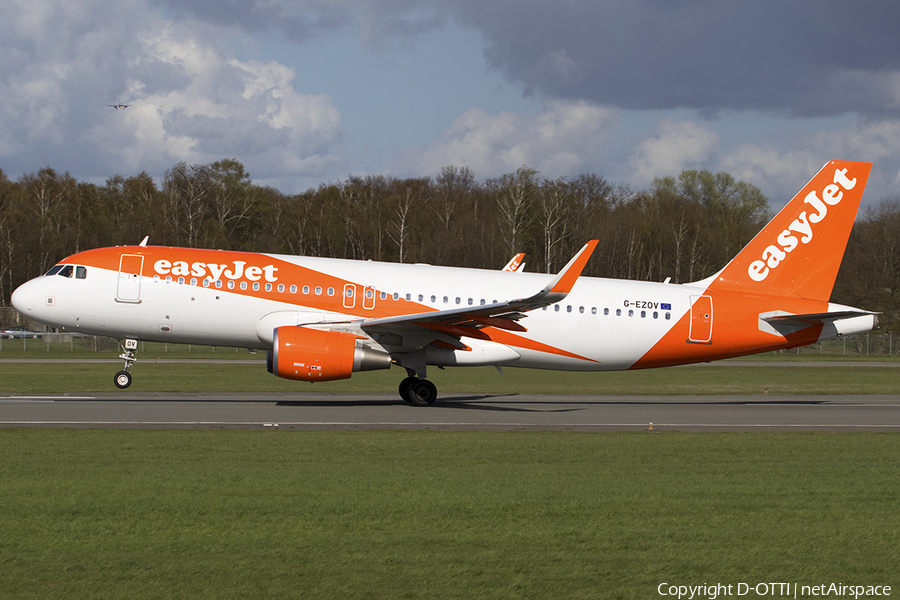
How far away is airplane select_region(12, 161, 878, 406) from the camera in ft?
68.6

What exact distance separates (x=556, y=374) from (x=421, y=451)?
10565mm

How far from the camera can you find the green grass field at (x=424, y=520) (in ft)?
20.8

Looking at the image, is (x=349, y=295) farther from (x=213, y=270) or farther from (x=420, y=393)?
(x=213, y=270)

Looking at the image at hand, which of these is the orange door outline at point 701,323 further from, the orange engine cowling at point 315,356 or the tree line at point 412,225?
the tree line at point 412,225

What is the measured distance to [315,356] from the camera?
19516mm

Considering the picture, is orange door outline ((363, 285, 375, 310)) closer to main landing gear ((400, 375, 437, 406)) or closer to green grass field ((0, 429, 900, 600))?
main landing gear ((400, 375, 437, 406))

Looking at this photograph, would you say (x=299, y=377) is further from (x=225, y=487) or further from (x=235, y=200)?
(x=235, y=200)

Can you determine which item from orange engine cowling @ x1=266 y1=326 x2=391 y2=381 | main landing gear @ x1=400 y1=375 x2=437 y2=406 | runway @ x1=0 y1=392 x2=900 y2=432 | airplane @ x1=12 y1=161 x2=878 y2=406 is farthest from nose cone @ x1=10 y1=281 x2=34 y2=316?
main landing gear @ x1=400 y1=375 x2=437 y2=406

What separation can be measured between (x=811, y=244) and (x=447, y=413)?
11871 millimetres

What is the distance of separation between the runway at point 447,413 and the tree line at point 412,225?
4536cm

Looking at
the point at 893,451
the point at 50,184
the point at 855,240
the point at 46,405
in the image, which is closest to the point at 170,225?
the point at 50,184

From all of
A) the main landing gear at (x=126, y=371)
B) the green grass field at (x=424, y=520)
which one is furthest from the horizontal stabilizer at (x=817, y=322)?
the main landing gear at (x=126, y=371)

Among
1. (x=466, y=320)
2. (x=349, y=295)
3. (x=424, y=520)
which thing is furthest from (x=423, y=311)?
(x=424, y=520)

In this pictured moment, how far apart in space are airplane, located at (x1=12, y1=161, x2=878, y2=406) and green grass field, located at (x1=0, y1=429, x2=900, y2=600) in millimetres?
7575
